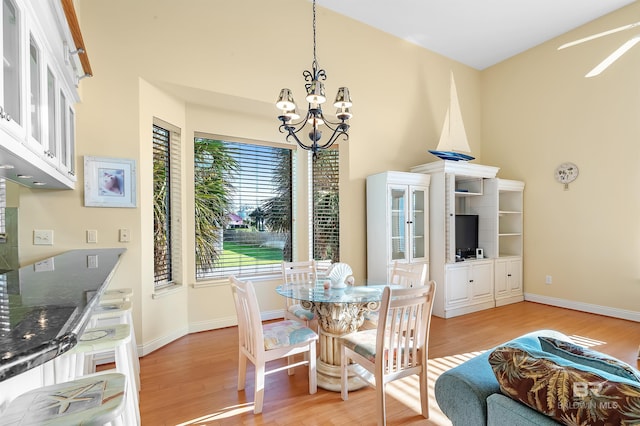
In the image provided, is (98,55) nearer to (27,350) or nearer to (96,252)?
(96,252)

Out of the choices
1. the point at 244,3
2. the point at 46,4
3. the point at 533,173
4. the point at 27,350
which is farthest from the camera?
the point at 533,173

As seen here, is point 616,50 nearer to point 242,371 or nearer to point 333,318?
point 333,318

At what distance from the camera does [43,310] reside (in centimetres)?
98

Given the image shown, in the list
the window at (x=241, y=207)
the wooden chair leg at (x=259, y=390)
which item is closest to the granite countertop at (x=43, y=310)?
the wooden chair leg at (x=259, y=390)

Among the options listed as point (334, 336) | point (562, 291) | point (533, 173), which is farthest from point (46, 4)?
point (562, 291)

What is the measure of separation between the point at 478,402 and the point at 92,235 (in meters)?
3.10

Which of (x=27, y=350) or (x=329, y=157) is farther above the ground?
(x=329, y=157)

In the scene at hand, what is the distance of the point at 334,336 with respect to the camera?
2.50 m

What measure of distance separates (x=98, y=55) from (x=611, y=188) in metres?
6.06

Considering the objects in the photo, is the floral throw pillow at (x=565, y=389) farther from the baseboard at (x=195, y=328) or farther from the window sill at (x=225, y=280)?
the window sill at (x=225, y=280)

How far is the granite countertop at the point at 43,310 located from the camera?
27.0 inches

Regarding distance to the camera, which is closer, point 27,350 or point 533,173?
point 27,350

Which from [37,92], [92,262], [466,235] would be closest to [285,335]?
[92,262]

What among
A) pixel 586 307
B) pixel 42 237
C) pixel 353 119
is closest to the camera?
pixel 42 237
